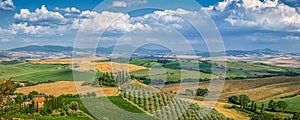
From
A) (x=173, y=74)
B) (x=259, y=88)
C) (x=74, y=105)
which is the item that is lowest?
(x=259, y=88)

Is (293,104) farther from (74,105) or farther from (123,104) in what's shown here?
(74,105)

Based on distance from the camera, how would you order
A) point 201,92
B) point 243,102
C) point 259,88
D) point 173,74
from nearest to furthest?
point 243,102
point 201,92
point 259,88
point 173,74

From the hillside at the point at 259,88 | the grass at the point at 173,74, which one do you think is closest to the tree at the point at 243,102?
the hillside at the point at 259,88

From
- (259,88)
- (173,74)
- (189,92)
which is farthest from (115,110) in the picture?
(173,74)

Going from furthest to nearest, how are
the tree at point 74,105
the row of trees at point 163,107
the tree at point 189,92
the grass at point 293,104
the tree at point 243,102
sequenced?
the tree at point 189,92
the tree at point 243,102
the grass at point 293,104
the tree at point 74,105
the row of trees at point 163,107

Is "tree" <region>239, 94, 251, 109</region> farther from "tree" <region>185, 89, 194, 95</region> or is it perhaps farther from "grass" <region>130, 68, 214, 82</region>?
"grass" <region>130, 68, 214, 82</region>

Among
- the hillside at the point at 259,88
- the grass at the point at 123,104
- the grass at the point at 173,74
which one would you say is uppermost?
the grass at the point at 173,74

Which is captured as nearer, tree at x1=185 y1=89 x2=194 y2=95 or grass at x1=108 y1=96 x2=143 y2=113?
grass at x1=108 y1=96 x2=143 y2=113

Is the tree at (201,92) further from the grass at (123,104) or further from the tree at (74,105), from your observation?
the tree at (74,105)

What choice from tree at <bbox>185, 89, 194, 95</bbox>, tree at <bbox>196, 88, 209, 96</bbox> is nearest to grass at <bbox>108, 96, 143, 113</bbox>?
tree at <bbox>185, 89, 194, 95</bbox>

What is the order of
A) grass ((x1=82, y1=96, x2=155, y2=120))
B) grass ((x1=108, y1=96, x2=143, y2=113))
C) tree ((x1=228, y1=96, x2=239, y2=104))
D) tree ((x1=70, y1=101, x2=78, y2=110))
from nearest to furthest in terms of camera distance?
1. grass ((x1=82, y1=96, x2=155, y2=120))
2. grass ((x1=108, y1=96, x2=143, y2=113))
3. tree ((x1=70, y1=101, x2=78, y2=110))
4. tree ((x1=228, y1=96, x2=239, y2=104))

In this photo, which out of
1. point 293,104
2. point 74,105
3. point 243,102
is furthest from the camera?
point 293,104

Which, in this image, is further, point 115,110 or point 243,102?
point 243,102

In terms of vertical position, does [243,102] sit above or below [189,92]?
below
